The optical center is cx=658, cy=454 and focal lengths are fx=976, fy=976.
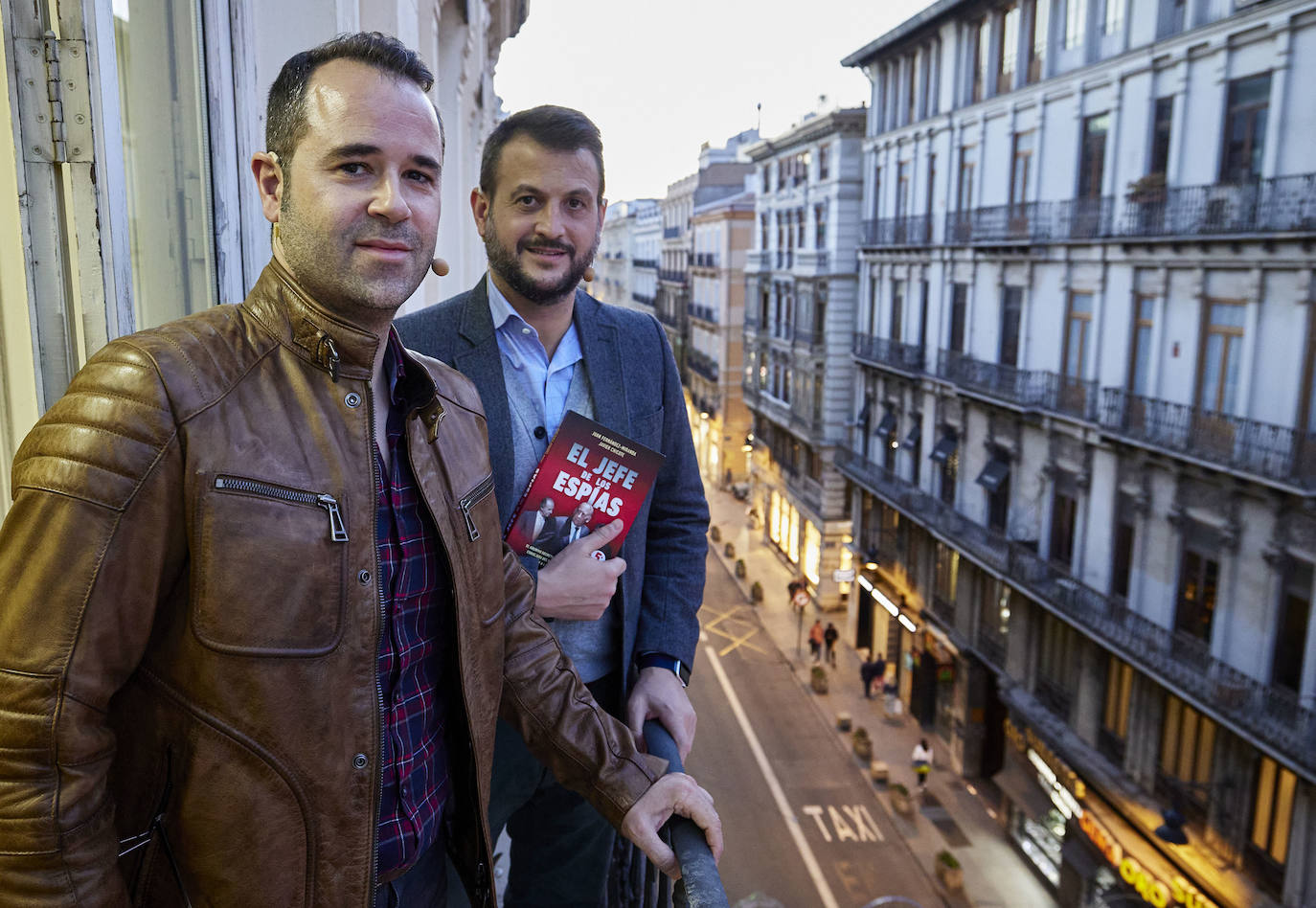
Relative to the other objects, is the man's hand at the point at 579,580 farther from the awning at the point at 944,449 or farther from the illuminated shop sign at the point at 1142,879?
the awning at the point at 944,449

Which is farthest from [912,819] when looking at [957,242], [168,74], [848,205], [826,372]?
[168,74]

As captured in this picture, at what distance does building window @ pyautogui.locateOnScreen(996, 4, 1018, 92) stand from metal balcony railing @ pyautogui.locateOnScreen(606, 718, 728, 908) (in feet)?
64.4

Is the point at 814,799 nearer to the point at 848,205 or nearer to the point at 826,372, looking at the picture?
the point at 826,372

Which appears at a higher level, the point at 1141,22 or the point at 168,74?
the point at 1141,22

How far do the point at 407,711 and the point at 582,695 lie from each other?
0.59 meters

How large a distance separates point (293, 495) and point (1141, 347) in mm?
16131

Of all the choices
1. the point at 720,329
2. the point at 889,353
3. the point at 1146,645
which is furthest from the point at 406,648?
the point at 720,329

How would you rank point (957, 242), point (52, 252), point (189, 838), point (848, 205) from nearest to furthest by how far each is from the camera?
1. point (189, 838)
2. point (52, 252)
3. point (957, 242)
4. point (848, 205)

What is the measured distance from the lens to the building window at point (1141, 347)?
15156mm

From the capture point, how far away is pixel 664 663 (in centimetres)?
305

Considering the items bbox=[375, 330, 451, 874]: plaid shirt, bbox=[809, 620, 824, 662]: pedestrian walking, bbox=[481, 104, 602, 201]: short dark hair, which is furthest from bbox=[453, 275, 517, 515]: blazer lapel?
bbox=[809, 620, 824, 662]: pedestrian walking

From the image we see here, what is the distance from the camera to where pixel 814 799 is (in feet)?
62.6

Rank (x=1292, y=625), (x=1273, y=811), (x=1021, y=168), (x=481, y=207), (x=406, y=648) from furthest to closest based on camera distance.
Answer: (x=1021, y=168)
(x=1273, y=811)
(x=1292, y=625)
(x=481, y=207)
(x=406, y=648)

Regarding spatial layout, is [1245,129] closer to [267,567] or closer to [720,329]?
[267,567]
